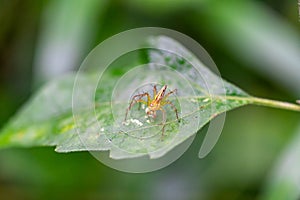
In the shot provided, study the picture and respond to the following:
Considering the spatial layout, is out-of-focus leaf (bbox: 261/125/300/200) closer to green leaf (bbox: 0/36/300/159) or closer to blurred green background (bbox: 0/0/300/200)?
blurred green background (bbox: 0/0/300/200)

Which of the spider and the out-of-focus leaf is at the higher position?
the spider

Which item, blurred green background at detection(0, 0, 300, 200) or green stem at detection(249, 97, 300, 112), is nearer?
green stem at detection(249, 97, 300, 112)

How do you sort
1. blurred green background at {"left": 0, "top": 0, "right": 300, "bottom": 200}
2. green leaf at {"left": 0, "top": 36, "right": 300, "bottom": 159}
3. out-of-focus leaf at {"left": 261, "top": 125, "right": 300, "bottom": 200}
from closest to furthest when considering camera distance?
green leaf at {"left": 0, "top": 36, "right": 300, "bottom": 159} < out-of-focus leaf at {"left": 261, "top": 125, "right": 300, "bottom": 200} < blurred green background at {"left": 0, "top": 0, "right": 300, "bottom": 200}

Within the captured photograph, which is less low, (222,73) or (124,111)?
(222,73)

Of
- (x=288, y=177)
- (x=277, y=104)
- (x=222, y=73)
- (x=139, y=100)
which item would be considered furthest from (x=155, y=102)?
(x=222, y=73)

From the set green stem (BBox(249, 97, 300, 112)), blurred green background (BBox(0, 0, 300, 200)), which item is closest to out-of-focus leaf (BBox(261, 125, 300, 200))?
blurred green background (BBox(0, 0, 300, 200))

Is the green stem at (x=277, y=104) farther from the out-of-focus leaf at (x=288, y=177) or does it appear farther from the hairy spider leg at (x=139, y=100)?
the out-of-focus leaf at (x=288, y=177)

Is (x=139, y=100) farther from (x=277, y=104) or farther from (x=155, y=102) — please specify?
(x=277, y=104)
